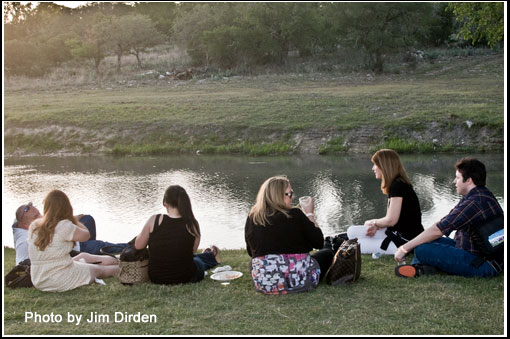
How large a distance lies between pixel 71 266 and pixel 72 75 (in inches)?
1395

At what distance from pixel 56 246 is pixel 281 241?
209 centimetres

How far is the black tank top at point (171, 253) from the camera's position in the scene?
5.86 meters

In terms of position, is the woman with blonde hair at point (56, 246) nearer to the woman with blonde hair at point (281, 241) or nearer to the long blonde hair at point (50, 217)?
the long blonde hair at point (50, 217)

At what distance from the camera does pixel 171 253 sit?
5938 mm

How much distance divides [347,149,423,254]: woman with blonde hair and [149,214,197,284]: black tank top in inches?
81.9

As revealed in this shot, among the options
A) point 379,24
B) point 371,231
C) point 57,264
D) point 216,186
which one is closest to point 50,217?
point 57,264

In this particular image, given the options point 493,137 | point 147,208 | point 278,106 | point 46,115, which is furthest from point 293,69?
point 147,208

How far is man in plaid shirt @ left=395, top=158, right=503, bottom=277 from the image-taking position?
18.6 ft

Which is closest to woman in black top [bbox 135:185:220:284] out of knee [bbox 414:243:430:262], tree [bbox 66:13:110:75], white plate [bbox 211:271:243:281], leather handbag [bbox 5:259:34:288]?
white plate [bbox 211:271:243:281]

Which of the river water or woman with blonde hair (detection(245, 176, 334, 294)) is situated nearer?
woman with blonde hair (detection(245, 176, 334, 294))

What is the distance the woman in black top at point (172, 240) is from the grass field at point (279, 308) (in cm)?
15

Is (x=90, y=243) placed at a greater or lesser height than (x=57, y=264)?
lesser

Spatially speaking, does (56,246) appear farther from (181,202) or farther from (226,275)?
(226,275)

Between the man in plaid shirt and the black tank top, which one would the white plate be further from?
the man in plaid shirt
